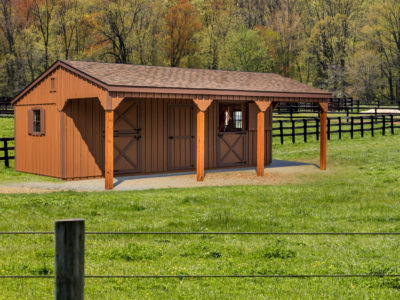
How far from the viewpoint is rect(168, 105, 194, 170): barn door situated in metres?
21.4

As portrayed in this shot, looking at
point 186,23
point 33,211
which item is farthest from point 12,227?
point 186,23

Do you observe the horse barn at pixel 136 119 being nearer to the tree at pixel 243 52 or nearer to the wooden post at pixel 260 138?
the wooden post at pixel 260 138

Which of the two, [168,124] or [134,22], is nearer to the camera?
[168,124]

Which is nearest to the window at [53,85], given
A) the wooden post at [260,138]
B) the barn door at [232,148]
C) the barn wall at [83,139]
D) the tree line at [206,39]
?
the barn wall at [83,139]

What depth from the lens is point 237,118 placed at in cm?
2342

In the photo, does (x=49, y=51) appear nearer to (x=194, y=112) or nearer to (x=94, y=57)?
(x=94, y=57)

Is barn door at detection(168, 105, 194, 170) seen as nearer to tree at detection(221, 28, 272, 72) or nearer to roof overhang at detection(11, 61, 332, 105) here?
roof overhang at detection(11, 61, 332, 105)

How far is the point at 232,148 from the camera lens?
23.3 m

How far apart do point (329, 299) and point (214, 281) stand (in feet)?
4.99

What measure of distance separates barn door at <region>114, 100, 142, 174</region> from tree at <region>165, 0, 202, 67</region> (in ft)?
158

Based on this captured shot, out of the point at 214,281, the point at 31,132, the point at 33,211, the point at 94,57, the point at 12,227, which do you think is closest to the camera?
the point at 214,281

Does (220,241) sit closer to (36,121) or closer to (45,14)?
(36,121)

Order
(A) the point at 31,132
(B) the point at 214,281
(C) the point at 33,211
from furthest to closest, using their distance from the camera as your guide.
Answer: (A) the point at 31,132 → (C) the point at 33,211 → (B) the point at 214,281

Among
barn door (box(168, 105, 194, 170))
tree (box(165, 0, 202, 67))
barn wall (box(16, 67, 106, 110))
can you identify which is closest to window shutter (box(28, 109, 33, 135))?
barn wall (box(16, 67, 106, 110))
